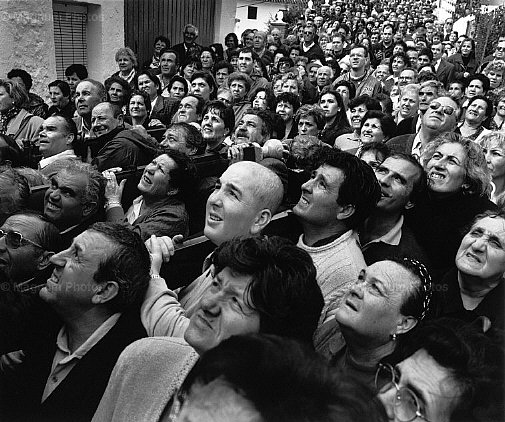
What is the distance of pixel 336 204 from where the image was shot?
8.27ft

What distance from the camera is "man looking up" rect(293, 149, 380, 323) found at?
2482 millimetres

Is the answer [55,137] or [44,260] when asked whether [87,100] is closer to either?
[55,137]

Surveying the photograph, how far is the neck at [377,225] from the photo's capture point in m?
2.85

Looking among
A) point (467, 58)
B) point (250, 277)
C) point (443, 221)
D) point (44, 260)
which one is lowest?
point (44, 260)

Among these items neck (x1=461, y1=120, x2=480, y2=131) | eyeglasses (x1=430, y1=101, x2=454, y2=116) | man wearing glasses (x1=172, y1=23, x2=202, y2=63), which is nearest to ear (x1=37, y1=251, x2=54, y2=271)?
eyeglasses (x1=430, y1=101, x2=454, y2=116)

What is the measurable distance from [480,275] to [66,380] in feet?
5.47

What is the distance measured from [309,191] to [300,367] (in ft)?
5.53

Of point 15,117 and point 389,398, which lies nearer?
point 389,398

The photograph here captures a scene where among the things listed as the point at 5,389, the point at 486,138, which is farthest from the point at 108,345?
the point at 486,138

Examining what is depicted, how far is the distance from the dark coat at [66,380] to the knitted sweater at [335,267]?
2.42ft

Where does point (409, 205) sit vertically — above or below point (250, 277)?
below

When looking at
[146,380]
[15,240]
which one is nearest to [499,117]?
[15,240]

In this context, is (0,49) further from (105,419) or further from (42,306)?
(105,419)

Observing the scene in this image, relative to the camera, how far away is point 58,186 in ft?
9.65
